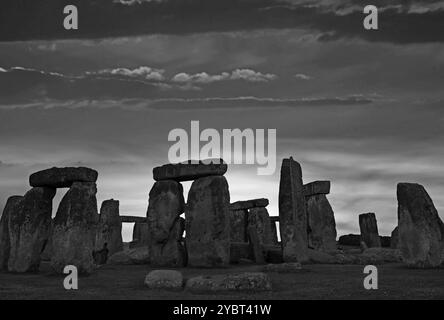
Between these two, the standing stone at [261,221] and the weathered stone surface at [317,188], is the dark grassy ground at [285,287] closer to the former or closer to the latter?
the weathered stone surface at [317,188]

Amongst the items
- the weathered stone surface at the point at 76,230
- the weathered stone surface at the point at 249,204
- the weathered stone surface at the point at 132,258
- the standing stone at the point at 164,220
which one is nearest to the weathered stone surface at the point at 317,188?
the weathered stone surface at the point at 249,204

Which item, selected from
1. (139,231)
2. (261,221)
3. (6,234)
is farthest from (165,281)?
(139,231)

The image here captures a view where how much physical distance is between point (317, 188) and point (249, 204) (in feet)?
15.0

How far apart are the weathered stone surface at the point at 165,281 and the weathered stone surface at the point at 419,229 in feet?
25.4

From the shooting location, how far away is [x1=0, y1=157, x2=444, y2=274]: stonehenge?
15914 mm

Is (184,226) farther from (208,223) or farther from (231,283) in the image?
(231,283)

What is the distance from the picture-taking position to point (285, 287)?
40.0 ft

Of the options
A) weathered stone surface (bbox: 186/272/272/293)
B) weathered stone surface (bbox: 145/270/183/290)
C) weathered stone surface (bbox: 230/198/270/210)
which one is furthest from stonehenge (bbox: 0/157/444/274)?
weathered stone surface (bbox: 186/272/272/293)

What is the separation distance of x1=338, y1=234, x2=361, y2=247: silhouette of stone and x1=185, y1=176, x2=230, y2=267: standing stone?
16497 millimetres

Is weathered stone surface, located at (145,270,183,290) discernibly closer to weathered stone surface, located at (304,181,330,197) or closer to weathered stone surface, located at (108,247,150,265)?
weathered stone surface, located at (108,247,150,265)

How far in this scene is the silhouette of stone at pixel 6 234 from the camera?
17.6 metres
